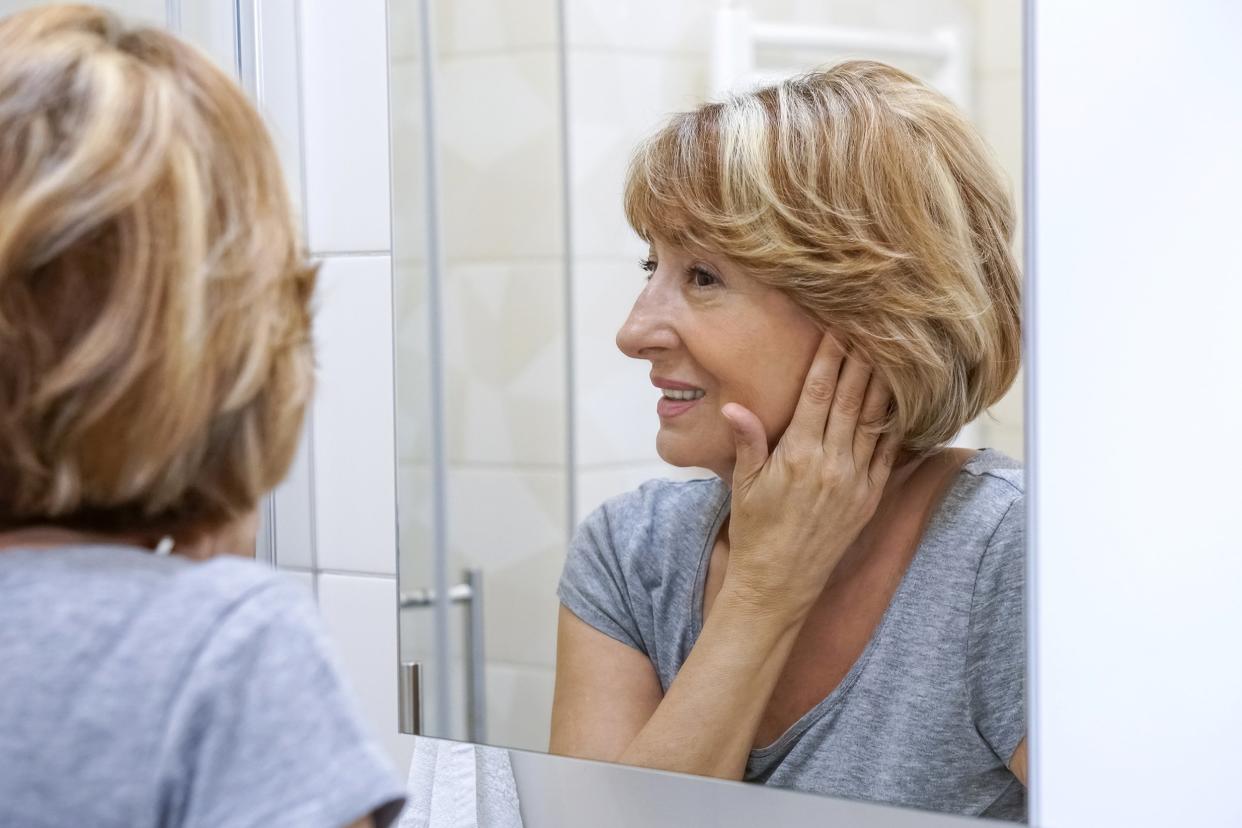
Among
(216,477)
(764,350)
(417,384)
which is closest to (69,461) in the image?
(216,477)

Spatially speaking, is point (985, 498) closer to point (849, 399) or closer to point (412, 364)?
point (849, 399)

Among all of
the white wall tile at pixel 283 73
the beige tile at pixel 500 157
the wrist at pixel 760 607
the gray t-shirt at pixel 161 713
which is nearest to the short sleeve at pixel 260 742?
the gray t-shirt at pixel 161 713

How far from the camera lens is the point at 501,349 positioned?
1014 millimetres

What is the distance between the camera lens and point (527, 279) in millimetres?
987

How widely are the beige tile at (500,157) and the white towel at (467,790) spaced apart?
417 mm

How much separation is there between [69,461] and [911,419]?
50 centimetres

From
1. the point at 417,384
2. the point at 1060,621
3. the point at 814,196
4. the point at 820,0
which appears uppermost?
the point at 820,0

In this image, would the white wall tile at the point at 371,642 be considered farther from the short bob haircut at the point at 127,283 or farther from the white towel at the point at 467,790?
the short bob haircut at the point at 127,283

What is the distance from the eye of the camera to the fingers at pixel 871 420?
808 mm

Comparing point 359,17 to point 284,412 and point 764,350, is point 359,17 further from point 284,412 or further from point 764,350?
point 284,412

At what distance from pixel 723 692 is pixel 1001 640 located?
198mm

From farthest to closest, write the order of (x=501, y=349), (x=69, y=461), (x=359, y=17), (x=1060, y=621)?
(x=359, y=17) → (x=501, y=349) → (x=1060, y=621) → (x=69, y=461)

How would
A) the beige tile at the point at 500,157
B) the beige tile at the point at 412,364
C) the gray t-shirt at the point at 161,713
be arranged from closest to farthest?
the gray t-shirt at the point at 161,713 → the beige tile at the point at 500,157 → the beige tile at the point at 412,364

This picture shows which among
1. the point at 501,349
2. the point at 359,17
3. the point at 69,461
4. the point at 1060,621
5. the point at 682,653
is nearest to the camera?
the point at 69,461
